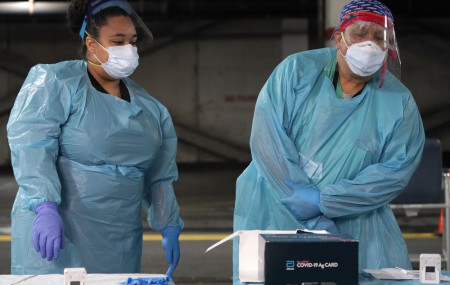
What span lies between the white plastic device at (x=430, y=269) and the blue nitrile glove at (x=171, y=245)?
1081 mm

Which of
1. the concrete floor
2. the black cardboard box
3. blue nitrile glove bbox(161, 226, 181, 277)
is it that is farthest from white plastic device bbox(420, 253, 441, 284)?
the concrete floor

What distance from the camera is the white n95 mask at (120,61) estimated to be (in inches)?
113

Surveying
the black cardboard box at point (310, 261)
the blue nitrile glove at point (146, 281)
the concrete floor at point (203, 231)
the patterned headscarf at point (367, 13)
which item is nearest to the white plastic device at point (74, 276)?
the blue nitrile glove at point (146, 281)

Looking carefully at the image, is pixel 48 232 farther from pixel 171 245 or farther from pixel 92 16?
pixel 92 16

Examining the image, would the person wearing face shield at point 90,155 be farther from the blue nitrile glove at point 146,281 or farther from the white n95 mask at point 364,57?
the white n95 mask at point 364,57

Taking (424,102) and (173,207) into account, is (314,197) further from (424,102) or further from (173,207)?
(424,102)

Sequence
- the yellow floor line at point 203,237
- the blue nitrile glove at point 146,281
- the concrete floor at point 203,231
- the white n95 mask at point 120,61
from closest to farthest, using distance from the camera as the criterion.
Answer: the blue nitrile glove at point 146,281, the white n95 mask at point 120,61, the concrete floor at point 203,231, the yellow floor line at point 203,237

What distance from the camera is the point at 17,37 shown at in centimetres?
1362

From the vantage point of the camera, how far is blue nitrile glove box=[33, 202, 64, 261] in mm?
2543

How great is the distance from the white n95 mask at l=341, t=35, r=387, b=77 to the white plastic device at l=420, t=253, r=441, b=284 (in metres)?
0.75

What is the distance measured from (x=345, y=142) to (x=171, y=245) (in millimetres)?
792

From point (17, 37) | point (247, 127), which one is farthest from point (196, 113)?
point (17, 37)

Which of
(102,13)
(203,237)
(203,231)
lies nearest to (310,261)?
(102,13)

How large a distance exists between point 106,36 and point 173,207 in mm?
703
